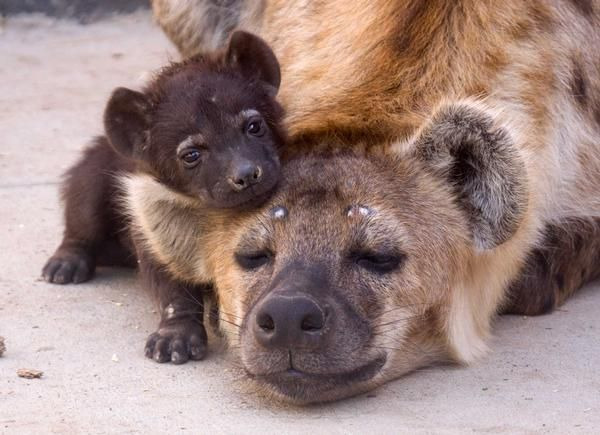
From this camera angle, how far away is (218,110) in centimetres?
326

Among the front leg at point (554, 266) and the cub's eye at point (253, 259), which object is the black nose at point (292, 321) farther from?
the front leg at point (554, 266)

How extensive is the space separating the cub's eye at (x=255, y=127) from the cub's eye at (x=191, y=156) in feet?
0.43

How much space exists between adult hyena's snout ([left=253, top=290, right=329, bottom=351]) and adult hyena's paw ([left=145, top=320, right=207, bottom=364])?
495 mm

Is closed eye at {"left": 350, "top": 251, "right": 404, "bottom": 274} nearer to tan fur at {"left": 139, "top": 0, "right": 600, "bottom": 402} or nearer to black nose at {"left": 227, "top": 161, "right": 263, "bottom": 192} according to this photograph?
tan fur at {"left": 139, "top": 0, "right": 600, "bottom": 402}

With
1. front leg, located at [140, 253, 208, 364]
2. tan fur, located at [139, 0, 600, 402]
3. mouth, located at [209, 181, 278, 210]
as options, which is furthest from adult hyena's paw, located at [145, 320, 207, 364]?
mouth, located at [209, 181, 278, 210]

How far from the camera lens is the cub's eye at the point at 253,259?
3219mm

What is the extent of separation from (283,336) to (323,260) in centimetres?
23

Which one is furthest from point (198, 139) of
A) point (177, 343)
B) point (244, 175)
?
point (177, 343)

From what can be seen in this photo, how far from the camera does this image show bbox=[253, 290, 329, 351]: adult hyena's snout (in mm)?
2902

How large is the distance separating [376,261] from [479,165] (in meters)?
0.34

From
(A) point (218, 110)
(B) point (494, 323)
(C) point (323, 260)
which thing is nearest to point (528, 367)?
(B) point (494, 323)

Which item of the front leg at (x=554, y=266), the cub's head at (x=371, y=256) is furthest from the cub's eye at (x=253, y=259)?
the front leg at (x=554, y=266)

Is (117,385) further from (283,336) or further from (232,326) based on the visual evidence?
(283,336)

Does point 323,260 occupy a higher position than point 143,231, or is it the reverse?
point 323,260
